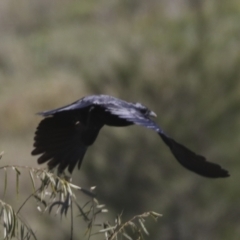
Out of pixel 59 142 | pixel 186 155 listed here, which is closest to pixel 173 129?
pixel 59 142

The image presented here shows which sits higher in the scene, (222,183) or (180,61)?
(180,61)

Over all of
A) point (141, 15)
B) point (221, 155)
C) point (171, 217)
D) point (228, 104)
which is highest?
point (141, 15)

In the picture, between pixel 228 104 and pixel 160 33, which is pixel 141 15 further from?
pixel 228 104

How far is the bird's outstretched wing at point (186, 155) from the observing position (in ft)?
12.4

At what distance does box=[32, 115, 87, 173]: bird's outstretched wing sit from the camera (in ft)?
15.0

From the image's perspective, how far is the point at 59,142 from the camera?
4.64 meters

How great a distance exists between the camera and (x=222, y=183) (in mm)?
13797

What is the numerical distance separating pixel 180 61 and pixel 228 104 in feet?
3.32

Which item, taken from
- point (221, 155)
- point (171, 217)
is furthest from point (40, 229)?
point (221, 155)


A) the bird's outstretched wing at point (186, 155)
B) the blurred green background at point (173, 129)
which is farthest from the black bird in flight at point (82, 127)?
the blurred green background at point (173, 129)

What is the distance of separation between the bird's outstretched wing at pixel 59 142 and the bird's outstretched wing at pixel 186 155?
65 cm

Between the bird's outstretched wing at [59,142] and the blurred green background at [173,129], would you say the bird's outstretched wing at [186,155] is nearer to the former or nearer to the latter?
the bird's outstretched wing at [59,142]

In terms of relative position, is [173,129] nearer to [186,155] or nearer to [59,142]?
[59,142]

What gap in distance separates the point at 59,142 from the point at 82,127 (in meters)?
0.17
